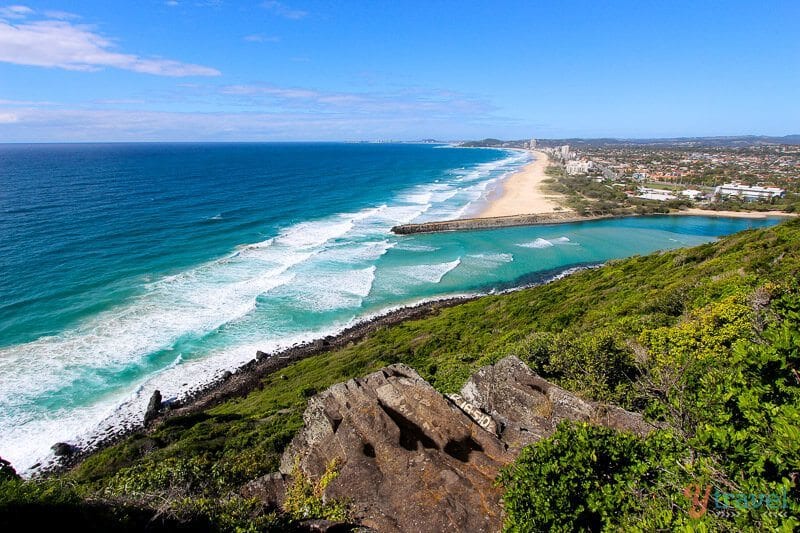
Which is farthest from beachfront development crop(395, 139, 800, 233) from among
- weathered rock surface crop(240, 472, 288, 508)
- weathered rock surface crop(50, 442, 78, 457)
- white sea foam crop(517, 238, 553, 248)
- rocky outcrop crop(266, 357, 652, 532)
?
weathered rock surface crop(240, 472, 288, 508)

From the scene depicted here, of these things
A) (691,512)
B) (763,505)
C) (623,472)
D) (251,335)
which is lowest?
(251,335)

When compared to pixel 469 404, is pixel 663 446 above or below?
above

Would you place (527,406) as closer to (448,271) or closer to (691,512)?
(691,512)

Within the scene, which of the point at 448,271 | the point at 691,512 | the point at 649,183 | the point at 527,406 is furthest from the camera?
the point at 649,183

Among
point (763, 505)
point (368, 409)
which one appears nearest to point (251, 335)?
point (368, 409)

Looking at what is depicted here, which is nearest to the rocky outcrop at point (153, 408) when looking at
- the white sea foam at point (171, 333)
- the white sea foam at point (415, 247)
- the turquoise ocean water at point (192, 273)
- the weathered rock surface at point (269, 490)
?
the white sea foam at point (171, 333)

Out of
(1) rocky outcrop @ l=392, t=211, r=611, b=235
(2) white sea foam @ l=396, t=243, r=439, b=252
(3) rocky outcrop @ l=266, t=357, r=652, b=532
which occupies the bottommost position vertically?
(2) white sea foam @ l=396, t=243, r=439, b=252

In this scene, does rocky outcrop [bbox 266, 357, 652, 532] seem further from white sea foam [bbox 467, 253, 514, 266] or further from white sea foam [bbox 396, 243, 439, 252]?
white sea foam [bbox 396, 243, 439, 252]
